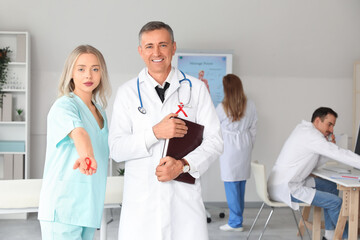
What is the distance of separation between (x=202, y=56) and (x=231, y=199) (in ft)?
6.15

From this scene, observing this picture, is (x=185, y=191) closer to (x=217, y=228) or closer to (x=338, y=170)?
(x=338, y=170)

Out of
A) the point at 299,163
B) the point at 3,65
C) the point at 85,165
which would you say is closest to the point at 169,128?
the point at 85,165

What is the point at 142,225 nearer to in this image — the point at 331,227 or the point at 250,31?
the point at 331,227

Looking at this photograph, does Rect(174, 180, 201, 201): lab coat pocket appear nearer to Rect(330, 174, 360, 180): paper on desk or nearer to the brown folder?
the brown folder

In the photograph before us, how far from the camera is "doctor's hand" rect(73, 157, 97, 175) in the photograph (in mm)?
1635

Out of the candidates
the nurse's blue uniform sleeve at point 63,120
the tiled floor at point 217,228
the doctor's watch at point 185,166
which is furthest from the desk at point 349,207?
the nurse's blue uniform sleeve at point 63,120

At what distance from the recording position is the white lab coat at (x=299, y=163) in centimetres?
385

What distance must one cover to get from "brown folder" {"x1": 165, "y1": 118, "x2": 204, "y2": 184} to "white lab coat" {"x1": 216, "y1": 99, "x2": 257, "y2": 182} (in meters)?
2.85

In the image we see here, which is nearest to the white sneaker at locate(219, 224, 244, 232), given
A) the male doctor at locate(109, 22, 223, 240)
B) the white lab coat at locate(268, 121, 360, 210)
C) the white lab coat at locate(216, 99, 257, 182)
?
the white lab coat at locate(216, 99, 257, 182)

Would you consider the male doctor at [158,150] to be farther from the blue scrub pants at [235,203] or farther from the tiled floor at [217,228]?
the blue scrub pants at [235,203]

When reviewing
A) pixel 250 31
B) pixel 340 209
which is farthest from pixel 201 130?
pixel 250 31

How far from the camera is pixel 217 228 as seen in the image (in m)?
4.84

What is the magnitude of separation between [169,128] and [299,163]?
2.37 metres

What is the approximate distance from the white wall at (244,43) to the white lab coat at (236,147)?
0.92 meters
